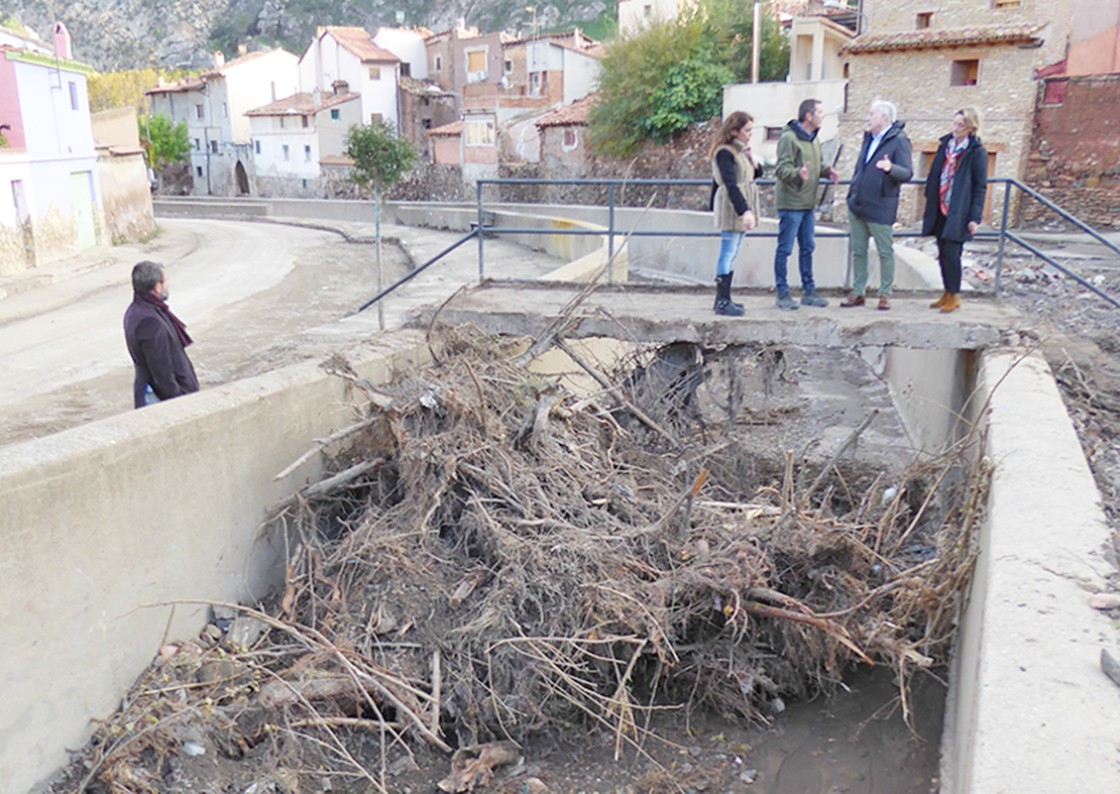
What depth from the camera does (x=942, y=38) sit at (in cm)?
2512

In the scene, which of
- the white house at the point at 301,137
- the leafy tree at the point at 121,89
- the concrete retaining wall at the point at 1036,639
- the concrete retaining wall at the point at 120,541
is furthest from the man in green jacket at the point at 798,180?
the leafy tree at the point at 121,89

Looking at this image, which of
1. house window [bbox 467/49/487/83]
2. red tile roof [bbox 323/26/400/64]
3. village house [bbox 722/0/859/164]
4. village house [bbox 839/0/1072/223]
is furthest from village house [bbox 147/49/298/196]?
village house [bbox 839/0/1072/223]

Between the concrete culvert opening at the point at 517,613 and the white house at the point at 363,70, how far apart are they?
48.6m

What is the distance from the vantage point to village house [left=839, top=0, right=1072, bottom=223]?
24.6 m

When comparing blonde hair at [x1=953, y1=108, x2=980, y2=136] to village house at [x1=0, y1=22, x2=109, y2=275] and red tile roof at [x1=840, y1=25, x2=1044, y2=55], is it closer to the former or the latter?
village house at [x1=0, y1=22, x2=109, y2=275]

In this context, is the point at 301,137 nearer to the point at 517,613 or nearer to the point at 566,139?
the point at 566,139

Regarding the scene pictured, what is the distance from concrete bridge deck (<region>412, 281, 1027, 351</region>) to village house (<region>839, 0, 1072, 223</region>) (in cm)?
Result: 1959

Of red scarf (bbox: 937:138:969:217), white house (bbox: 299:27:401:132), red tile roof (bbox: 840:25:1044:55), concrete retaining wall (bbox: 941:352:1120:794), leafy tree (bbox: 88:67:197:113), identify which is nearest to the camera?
concrete retaining wall (bbox: 941:352:1120:794)

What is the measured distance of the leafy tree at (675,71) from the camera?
107 feet

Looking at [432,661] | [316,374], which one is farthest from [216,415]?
[432,661]

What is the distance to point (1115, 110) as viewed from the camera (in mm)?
22938

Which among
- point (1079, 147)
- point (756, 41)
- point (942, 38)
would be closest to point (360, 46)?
point (756, 41)

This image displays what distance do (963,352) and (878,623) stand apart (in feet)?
11.2

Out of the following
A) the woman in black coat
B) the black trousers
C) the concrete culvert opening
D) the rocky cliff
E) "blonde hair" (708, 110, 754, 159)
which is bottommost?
the concrete culvert opening
